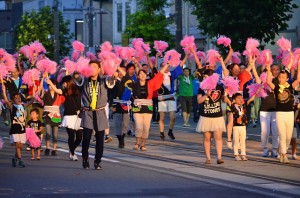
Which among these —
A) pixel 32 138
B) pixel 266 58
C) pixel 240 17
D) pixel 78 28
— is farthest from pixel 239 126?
pixel 78 28

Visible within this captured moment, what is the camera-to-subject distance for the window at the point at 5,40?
326ft

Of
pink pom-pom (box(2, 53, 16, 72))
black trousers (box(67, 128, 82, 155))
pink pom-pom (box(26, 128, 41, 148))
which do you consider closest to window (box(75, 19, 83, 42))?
pink pom-pom (box(2, 53, 16, 72))

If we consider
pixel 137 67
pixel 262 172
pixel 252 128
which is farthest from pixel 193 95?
pixel 262 172

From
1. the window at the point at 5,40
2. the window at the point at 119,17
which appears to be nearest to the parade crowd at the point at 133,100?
the window at the point at 119,17

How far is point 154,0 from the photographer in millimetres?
48469

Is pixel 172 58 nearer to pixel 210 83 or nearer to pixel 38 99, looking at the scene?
pixel 38 99

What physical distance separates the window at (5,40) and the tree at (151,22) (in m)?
50.5

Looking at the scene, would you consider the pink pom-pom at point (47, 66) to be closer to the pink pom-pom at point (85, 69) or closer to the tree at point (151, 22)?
the pink pom-pom at point (85, 69)

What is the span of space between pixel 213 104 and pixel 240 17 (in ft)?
57.3

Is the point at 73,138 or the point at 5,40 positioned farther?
the point at 5,40

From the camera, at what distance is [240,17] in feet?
115

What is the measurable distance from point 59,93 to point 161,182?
4.52m

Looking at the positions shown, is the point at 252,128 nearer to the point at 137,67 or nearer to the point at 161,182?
the point at 137,67

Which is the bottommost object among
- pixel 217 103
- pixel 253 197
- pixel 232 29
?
pixel 253 197
